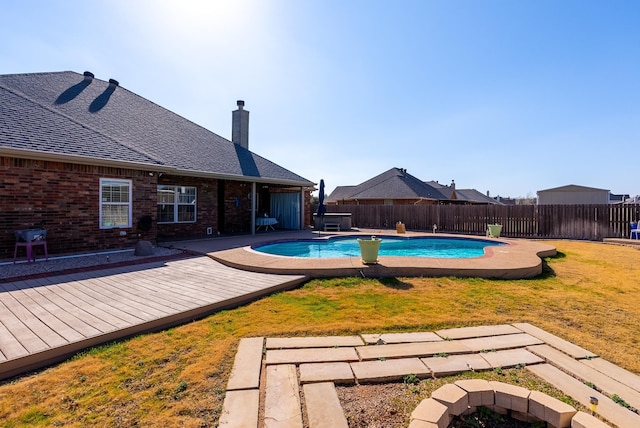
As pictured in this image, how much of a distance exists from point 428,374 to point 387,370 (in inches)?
15.2

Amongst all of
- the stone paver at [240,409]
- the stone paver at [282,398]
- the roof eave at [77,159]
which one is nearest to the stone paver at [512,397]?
the stone paver at [282,398]

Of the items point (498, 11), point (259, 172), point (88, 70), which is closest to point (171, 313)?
point (259, 172)

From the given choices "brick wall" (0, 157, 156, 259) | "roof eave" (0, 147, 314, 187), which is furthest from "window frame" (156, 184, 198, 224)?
"brick wall" (0, 157, 156, 259)

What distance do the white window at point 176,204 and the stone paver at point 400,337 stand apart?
11718 millimetres

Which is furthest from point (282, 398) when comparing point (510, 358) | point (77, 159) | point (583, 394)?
point (77, 159)

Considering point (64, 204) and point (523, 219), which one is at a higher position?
point (64, 204)

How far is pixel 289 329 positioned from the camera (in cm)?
417

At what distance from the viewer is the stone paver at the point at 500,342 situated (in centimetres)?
360

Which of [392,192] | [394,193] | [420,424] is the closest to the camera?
[420,424]

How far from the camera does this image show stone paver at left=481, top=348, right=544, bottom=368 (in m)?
3.23

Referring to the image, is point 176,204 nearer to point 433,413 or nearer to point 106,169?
point 106,169

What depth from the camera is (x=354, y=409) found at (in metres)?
2.54

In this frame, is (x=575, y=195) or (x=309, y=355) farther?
(x=575, y=195)

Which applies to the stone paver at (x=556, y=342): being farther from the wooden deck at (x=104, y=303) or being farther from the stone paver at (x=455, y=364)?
the wooden deck at (x=104, y=303)
